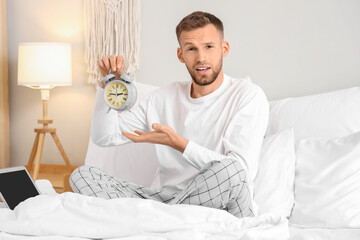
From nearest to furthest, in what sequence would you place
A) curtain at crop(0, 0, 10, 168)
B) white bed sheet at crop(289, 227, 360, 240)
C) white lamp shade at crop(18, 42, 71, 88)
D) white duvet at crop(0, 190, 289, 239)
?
white duvet at crop(0, 190, 289, 239) < white bed sheet at crop(289, 227, 360, 240) < white lamp shade at crop(18, 42, 71, 88) < curtain at crop(0, 0, 10, 168)

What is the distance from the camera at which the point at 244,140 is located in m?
1.64

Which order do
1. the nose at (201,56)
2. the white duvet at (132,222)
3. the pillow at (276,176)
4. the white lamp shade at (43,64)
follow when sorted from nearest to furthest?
the white duvet at (132,222) < the pillow at (276,176) < the nose at (201,56) < the white lamp shade at (43,64)

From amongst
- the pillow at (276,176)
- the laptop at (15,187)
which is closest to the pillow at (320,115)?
the pillow at (276,176)

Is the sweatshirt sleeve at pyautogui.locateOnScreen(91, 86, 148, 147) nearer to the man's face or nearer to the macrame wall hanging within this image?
the man's face

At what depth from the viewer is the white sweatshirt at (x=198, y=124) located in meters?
1.63

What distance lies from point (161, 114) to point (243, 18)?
0.86m

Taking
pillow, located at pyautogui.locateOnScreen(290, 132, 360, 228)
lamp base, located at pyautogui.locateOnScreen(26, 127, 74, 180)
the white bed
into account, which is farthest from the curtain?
pillow, located at pyautogui.locateOnScreen(290, 132, 360, 228)

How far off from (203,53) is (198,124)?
277 millimetres

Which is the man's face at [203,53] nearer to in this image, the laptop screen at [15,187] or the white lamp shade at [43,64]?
the laptop screen at [15,187]

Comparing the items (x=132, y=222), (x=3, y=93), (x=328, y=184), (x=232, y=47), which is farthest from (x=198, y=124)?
(x=3, y=93)

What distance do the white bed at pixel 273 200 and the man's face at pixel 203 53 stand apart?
1.17 ft

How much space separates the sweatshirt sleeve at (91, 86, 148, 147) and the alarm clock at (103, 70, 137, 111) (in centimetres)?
14

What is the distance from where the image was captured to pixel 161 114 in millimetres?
1949

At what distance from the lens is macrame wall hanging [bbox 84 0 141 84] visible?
2.73 meters
